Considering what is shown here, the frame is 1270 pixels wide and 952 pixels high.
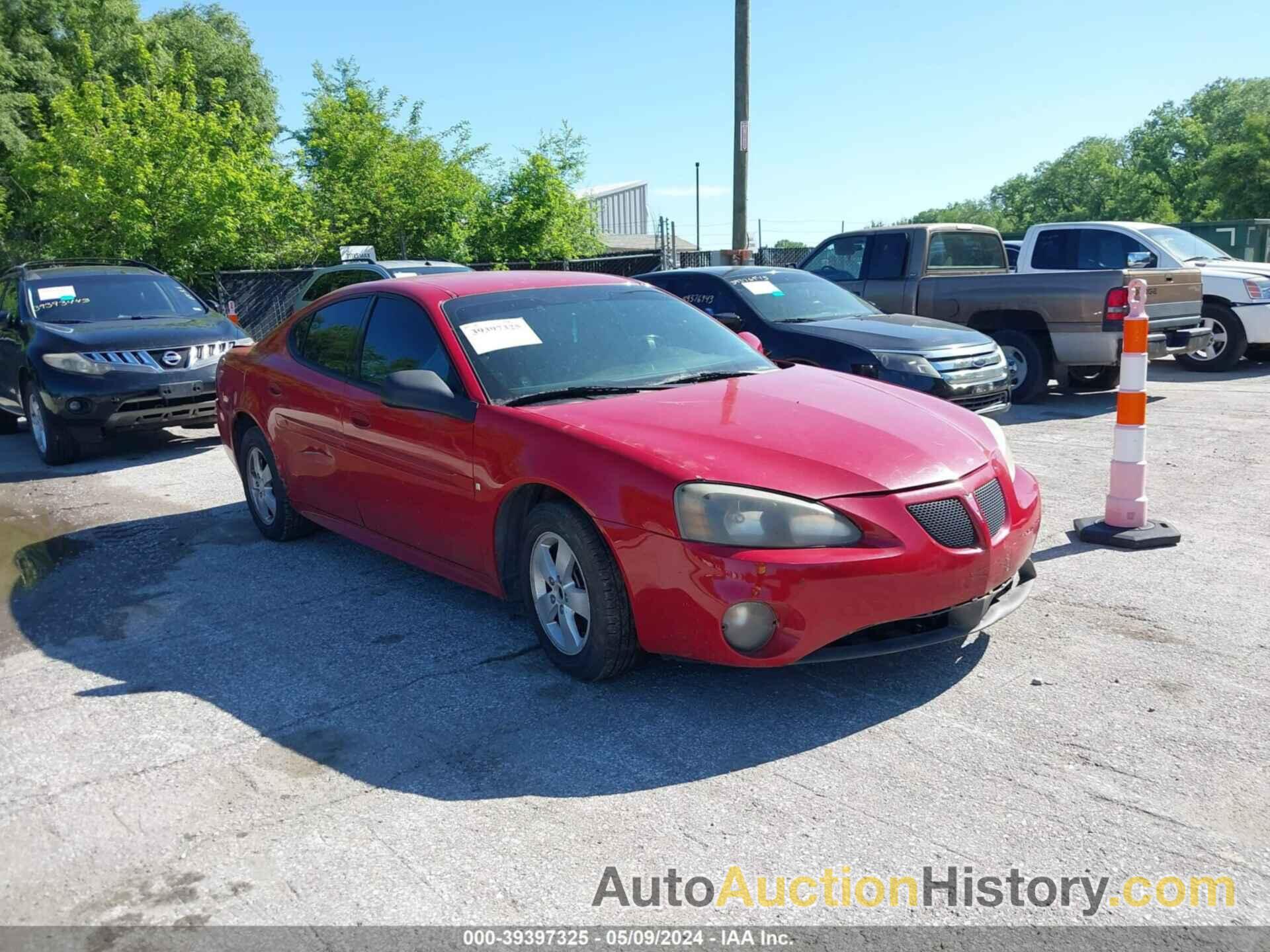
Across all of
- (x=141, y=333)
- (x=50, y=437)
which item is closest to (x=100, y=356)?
(x=141, y=333)

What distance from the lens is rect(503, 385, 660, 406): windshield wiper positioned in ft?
15.0

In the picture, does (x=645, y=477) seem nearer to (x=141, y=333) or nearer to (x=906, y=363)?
(x=906, y=363)

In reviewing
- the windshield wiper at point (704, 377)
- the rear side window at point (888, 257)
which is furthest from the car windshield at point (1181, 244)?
the windshield wiper at point (704, 377)

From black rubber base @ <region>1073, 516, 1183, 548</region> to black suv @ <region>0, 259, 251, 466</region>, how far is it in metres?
7.29

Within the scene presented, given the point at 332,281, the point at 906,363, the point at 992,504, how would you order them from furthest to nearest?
the point at 332,281
the point at 906,363
the point at 992,504

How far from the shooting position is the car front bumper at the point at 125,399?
923 cm

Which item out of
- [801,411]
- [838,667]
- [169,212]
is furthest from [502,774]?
[169,212]

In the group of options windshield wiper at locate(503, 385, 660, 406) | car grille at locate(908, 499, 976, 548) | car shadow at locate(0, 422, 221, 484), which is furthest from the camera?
car shadow at locate(0, 422, 221, 484)

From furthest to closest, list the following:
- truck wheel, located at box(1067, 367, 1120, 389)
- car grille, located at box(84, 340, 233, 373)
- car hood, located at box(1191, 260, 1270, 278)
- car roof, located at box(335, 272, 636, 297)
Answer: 1. car hood, located at box(1191, 260, 1270, 278)
2. truck wheel, located at box(1067, 367, 1120, 389)
3. car grille, located at box(84, 340, 233, 373)
4. car roof, located at box(335, 272, 636, 297)

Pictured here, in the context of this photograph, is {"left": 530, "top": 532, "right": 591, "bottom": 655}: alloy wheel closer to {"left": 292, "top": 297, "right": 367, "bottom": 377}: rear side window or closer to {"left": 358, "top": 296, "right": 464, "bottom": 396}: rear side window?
{"left": 358, "top": 296, "right": 464, "bottom": 396}: rear side window

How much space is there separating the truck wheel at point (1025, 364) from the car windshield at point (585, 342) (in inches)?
248

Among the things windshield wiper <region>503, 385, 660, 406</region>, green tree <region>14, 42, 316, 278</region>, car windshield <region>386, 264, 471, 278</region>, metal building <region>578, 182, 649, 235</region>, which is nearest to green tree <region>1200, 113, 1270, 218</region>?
metal building <region>578, 182, 649, 235</region>

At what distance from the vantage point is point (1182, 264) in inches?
487

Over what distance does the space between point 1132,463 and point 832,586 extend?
9.64 feet
